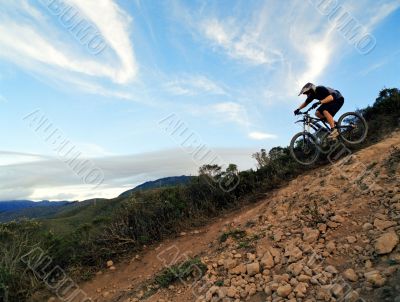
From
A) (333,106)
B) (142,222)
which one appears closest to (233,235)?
(142,222)

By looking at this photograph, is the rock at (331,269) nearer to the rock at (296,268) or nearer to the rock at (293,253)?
the rock at (296,268)

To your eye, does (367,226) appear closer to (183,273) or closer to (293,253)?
(293,253)

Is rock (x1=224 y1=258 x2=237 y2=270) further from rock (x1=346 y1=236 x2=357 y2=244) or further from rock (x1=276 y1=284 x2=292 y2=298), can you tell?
rock (x1=346 y1=236 x2=357 y2=244)

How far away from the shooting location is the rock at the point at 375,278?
4004mm

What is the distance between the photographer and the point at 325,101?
8.84 m

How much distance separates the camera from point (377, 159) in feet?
25.4

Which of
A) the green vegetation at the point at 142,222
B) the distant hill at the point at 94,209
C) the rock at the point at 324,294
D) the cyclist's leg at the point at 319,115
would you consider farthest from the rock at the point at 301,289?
the distant hill at the point at 94,209

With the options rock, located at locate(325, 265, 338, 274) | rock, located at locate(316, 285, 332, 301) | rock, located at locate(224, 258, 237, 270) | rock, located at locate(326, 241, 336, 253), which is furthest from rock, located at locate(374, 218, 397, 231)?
rock, located at locate(224, 258, 237, 270)

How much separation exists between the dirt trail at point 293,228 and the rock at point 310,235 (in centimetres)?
7

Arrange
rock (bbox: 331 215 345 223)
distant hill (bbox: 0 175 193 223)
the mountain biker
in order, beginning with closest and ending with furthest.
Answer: rock (bbox: 331 215 345 223), the mountain biker, distant hill (bbox: 0 175 193 223)

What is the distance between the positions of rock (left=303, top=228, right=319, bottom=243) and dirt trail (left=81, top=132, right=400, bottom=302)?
73 mm

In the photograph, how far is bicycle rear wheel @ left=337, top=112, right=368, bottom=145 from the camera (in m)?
9.31

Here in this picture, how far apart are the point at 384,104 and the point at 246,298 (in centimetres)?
882

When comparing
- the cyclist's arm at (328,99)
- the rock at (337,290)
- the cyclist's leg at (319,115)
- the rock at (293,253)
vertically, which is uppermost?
the cyclist's arm at (328,99)
